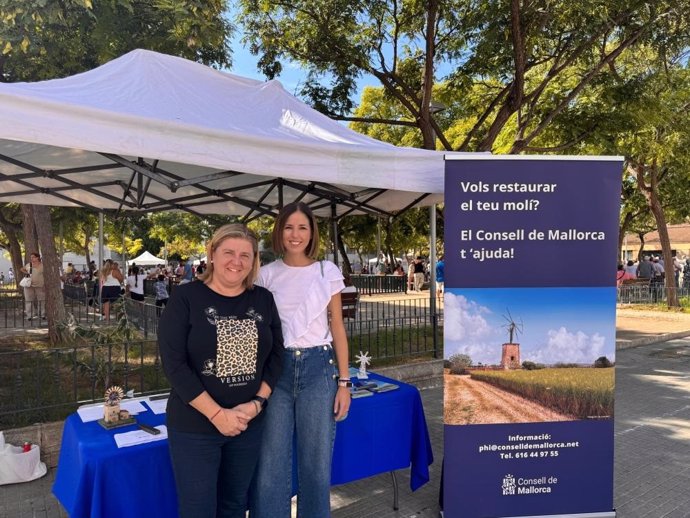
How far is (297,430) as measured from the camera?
103 inches

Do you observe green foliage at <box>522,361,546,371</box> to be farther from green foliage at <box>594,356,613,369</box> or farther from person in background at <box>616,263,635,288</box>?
person in background at <box>616,263,635,288</box>

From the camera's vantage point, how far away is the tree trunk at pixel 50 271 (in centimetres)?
857

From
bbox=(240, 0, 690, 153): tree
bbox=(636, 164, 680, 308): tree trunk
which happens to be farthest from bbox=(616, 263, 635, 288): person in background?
bbox=(240, 0, 690, 153): tree

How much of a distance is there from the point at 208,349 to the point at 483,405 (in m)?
1.89

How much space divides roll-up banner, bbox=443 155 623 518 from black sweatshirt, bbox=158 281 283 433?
133 cm

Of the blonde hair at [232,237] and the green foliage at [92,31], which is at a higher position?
the green foliage at [92,31]

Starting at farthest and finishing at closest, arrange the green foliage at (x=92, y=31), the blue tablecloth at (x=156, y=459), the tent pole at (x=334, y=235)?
the tent pole at (x=334, y=235) → the green foliage at (x=92, y=31) → the blue tablecloth at (x=156, y=459)

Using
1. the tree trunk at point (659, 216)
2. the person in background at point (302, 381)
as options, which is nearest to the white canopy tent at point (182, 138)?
the person in background at point (302, 381)

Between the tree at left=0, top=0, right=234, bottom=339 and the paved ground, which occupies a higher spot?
the tree at left=0, top=0, right=234, bottom=339

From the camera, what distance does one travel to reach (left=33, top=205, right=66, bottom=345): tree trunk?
857 centimetres

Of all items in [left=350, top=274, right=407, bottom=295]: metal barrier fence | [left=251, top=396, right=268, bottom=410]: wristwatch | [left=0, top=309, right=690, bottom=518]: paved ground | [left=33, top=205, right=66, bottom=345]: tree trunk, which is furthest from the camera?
[left=350, top=274, right=407, bottom=295]: metal barrier fence

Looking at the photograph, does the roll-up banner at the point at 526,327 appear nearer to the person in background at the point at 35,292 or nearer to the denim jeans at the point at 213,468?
the denim jeans at the point at 213,468

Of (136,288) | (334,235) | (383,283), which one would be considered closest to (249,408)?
(334,235)

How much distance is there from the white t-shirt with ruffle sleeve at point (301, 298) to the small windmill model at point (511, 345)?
1212 millimetres
